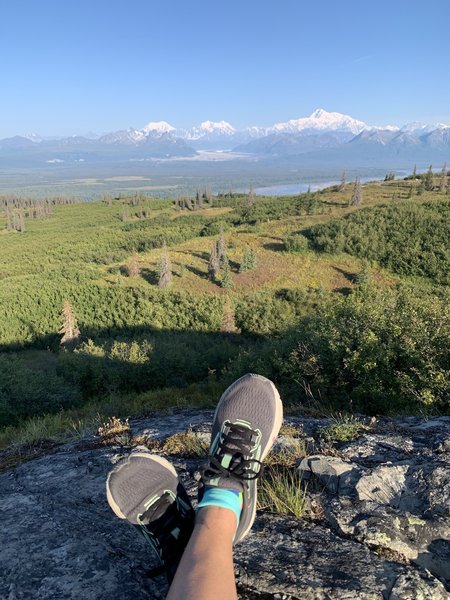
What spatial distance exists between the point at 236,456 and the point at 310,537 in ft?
2.26

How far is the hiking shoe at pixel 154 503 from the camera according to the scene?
2344 millimetres

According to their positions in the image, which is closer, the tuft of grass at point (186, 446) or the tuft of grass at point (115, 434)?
the tuft of grass at point (186, 446)

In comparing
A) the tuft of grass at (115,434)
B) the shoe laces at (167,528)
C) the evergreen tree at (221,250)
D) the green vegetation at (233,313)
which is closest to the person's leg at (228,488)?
the shoe laces at (167,528)

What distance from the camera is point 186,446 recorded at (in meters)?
4.01

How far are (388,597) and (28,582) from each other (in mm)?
2070

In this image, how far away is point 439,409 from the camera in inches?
244

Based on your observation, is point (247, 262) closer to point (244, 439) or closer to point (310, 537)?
point (244, 439)

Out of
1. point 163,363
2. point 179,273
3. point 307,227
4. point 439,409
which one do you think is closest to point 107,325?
point 179,273

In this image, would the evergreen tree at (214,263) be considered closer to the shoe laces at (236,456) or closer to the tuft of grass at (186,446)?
the tuft of grass at (186,446)

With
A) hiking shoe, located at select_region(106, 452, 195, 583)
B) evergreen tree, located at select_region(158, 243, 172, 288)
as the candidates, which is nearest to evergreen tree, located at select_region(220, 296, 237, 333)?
evergreen tree, located at select_region(158, 243, 172, 288)

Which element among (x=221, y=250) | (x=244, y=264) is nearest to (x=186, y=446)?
(x=221, y=250)

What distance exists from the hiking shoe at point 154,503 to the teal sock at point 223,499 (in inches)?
7.5

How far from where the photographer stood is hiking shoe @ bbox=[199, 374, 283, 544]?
8.39ft

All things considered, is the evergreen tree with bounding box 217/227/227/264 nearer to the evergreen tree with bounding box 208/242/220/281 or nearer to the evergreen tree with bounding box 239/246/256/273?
the evergreen tree with bounding box 208/242/220/281
